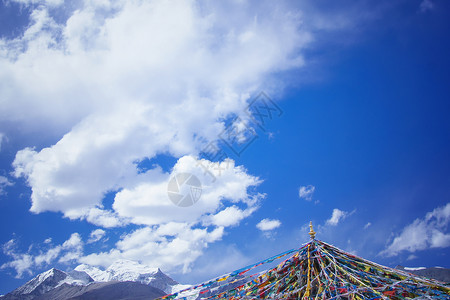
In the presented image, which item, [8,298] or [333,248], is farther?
[8,298]

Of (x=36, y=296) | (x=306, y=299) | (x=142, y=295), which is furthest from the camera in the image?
(x=36, y=296)

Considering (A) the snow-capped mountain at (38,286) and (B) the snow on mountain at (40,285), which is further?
(B) the snow on mountain at (40,285)

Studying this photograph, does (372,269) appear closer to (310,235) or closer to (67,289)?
(310,235)

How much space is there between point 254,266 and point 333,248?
251 cm

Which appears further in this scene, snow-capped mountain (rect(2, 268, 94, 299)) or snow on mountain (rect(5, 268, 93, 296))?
snow on mountain (rect(5, 268, 93, 296))

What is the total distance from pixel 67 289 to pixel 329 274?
209185 mm

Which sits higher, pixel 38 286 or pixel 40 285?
pixel 40 285

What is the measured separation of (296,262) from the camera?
27.8 feet

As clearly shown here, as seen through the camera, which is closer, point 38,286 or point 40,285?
point 38,286

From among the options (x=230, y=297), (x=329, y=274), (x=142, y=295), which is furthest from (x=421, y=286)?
(x=142, y=295)

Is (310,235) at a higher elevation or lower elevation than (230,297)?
higher

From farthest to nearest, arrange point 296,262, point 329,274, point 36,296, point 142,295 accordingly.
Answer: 1. point 36,296
2. point 142,295
3. point 296,262
4. point 329,274

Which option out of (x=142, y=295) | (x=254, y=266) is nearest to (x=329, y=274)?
(x=254, y=266)

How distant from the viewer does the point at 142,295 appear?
518 feet
